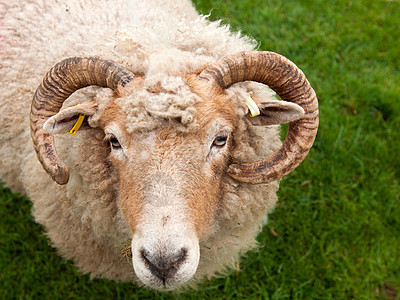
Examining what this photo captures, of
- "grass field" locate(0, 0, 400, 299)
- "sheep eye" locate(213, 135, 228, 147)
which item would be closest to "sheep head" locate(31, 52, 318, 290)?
"sheep eye" locate(213, 135, 228, 147)

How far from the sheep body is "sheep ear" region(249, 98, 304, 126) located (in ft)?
0.37

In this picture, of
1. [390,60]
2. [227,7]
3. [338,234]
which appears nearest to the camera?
A: [338,234]

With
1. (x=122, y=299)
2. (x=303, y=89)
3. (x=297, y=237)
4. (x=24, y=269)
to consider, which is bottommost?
(x=24, y=269)

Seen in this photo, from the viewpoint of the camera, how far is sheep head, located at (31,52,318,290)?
222 centimetres

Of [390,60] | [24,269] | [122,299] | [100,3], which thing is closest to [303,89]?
[100,3]

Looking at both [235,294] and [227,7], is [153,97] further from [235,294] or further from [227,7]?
[227,7]

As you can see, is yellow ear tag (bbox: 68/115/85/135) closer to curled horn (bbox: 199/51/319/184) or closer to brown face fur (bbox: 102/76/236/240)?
brown face fur (bbox: 102/76/236/240)

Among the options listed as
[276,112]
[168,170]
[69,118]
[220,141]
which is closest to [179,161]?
[168,170]

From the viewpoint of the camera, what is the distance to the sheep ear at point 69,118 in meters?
2.39

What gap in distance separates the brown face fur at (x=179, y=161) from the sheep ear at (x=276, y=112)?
21 centimetres

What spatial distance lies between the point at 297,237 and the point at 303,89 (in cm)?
252

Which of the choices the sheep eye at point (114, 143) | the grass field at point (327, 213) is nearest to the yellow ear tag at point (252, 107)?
the sheep eye at point (114, 143)

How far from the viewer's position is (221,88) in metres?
2.46

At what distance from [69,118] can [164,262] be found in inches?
47.5
